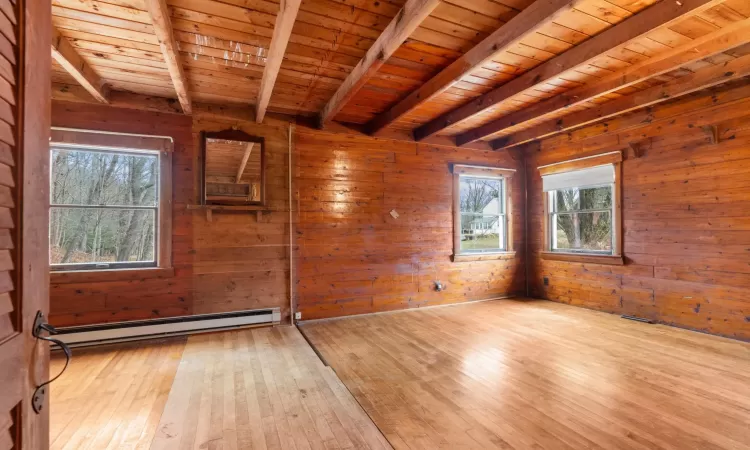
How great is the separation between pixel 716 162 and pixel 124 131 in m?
6.15

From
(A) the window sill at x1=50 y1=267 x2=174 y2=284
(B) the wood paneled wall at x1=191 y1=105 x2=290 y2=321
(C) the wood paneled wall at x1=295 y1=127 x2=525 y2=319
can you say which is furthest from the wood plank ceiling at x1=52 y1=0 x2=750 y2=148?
(A) the window sill at x1=50 y1=267 x2=174 y2=284

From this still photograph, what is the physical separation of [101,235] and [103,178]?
58 centimetres

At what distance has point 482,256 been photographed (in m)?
5.20

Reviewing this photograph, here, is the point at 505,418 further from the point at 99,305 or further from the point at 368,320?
the point at 99,305

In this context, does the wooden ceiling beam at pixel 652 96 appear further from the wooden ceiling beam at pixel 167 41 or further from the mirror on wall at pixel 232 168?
the wooden ceiling beam at pixel 167 41

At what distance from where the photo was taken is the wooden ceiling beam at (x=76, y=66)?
2.38 meters

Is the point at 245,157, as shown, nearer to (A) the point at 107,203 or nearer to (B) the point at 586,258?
(A) the point at 107,203

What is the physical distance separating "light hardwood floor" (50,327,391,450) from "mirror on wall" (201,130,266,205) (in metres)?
1.62

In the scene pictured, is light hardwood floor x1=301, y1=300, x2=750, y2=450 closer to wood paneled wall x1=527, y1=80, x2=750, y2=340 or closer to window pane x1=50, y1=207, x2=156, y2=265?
wood paneled wall x1=527, y1=80, x2=750, y2=340

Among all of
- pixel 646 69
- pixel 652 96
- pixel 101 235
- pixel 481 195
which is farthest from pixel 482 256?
pixel 101 235

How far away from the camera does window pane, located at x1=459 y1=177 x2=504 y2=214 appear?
17.4 feet

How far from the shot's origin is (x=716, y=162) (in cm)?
346

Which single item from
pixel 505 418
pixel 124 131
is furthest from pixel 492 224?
pixel 124 131

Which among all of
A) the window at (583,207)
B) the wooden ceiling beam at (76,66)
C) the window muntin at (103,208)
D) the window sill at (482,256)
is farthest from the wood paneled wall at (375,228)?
the wooden ceiling beam at (76,66)
